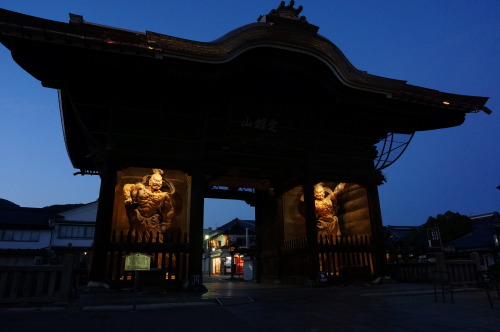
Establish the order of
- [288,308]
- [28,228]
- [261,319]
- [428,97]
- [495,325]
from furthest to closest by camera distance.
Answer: [28,228]
[428,97]
[288,308]
[261,319]
[495,325]

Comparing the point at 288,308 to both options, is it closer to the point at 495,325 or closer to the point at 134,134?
the point at 495,325

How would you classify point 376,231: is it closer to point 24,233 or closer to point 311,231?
point 311,231

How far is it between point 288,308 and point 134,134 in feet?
26.6

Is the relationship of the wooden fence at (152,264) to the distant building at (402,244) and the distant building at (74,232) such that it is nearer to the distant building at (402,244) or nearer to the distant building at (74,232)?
the distant building at (402,244)

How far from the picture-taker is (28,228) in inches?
1383

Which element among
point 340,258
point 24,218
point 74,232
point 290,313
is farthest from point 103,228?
point 24,218

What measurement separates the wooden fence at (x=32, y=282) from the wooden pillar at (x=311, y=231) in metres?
8.34

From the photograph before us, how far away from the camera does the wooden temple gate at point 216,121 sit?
9.60 meters

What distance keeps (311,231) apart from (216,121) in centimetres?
583

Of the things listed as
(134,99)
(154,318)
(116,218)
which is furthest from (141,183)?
(154,318)

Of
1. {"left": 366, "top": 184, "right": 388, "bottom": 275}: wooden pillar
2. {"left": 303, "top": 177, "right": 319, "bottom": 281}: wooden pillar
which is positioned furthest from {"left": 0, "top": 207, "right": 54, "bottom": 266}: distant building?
{"left": 366, "top": 184, "right": 388, "bottom": 275}: wooden pillar

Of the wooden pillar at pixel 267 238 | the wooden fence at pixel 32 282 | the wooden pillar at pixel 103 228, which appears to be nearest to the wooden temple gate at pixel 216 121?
the wooden pillar at pixel 103 228

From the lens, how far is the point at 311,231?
12523 millimetres

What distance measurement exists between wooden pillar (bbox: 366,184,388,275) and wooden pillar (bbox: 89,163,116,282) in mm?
10354
